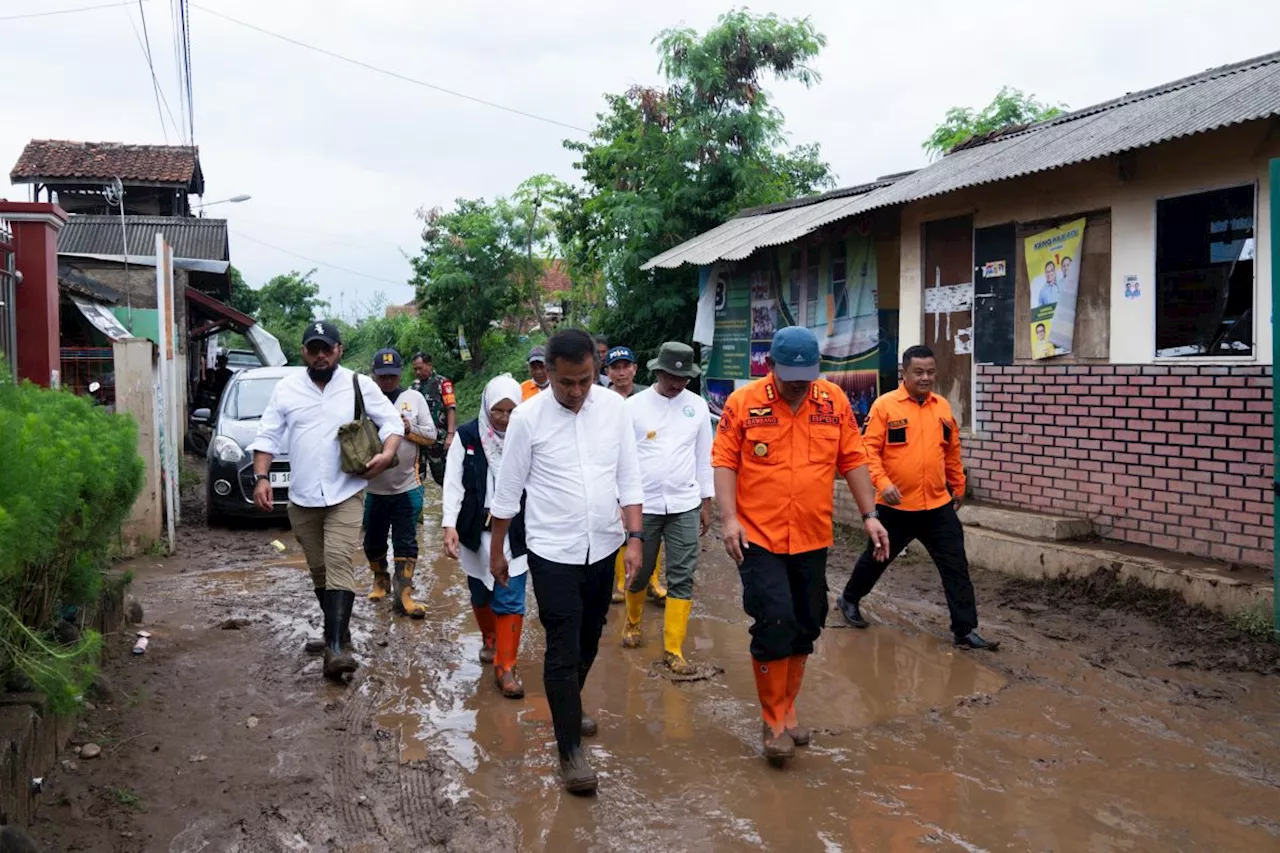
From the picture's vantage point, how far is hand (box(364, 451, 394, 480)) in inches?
229

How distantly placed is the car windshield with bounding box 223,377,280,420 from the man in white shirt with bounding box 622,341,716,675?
6155 millimetres

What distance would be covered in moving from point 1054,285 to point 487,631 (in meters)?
5.20

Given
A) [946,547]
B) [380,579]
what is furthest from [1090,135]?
[380,579]

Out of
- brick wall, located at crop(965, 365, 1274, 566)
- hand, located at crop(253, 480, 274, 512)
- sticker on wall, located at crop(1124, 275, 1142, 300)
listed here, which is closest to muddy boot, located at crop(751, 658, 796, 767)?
hand, located at crop(253, 480, 274, 512)

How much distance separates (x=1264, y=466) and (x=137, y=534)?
8.74 meters

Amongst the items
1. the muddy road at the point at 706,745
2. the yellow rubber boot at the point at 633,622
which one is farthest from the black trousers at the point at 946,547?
the yellow rubber boot at the point at 633,622

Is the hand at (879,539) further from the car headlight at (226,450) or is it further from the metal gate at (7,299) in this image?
the car headlight at (226,450)

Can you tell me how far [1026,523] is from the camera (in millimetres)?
7922

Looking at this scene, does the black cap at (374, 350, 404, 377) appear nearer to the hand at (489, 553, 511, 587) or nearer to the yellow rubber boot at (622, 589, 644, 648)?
the yellow rubber boot at (622, 589, 644, 648)

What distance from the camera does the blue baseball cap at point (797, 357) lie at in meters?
4.40

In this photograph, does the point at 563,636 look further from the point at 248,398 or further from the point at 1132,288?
the point at 248,398

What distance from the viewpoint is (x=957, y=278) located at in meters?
9.34

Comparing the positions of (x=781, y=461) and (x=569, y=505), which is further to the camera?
(x=781, y=461)

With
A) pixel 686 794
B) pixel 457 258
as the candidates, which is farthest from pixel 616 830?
pixel 457 258
